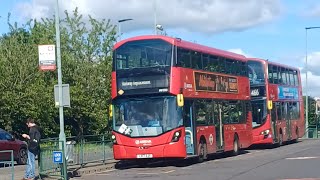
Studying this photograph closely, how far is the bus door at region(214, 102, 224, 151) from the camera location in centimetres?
2667

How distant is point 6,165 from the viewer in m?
21.5

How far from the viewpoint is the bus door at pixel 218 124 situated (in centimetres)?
2667

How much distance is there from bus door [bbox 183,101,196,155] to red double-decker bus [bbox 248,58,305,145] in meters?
11.3

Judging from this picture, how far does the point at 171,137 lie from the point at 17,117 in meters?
15.8

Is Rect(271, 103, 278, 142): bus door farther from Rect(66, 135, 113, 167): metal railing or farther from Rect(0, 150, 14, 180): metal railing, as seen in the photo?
Rect(0, 150, 14, 180): metal railing

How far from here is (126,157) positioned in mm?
23125

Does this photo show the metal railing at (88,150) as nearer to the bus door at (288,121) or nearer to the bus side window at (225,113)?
the bus side window at (225,113)

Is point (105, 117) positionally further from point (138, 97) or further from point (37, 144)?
point (37, 144)

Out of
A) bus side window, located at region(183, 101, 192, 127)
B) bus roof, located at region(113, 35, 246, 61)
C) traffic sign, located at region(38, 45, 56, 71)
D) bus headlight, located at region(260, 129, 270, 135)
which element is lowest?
bus headlight, located at region(260, 129, 270, 135)

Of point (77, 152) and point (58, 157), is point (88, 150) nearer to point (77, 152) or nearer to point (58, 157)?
point (77, 152)

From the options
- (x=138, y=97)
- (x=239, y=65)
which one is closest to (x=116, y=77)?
(x=138, y=97)

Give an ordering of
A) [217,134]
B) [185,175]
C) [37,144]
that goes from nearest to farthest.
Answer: [37,144]
[185,175]
[217,134]

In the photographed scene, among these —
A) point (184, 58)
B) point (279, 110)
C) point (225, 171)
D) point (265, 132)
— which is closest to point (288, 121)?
point (279, 110)

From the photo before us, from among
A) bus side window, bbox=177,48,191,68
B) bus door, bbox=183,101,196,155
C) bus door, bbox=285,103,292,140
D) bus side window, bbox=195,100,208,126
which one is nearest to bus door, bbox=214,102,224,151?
bus side window, bbox=195,100,208,126
